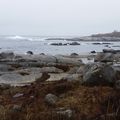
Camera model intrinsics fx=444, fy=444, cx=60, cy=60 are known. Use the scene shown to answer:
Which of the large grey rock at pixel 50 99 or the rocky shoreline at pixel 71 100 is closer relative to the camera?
the rocky shoreline at pixel 71 100

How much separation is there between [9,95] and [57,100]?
2.70 meters

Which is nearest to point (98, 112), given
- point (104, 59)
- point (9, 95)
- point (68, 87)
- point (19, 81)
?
point (68, 87)

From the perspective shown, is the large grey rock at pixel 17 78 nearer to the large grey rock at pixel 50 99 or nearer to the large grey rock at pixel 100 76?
the large grey rock at pixel 100 76

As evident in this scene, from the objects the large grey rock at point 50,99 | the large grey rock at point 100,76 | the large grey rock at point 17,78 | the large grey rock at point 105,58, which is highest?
the large grey rock at point 100,76

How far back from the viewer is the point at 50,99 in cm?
1214

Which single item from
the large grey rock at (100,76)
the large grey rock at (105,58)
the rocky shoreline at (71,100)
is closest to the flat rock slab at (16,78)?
the rocky shoreline at (71,100)

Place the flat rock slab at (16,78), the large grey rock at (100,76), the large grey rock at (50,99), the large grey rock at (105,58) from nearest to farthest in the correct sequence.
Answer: the large grey rock at (50,99) < the large grey rock at (100,76) < the flat rock slab at (16,78) < the large grey rock at (105,58)

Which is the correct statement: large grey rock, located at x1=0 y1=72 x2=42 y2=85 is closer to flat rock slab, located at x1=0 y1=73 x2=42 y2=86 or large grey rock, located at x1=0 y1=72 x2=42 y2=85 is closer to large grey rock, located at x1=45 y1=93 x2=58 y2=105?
flat rock slab, located at x1=0 y1=73 x2=42 y2=86

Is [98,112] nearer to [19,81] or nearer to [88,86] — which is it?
[88,86]

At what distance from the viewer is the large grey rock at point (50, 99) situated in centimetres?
1197

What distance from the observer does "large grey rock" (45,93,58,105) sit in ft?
39.3

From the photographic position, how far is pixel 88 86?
1387cm

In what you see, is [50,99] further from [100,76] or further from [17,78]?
[17,78]

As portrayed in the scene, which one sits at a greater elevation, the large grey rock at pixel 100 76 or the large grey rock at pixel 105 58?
the large grey rock at pixel 100 76
